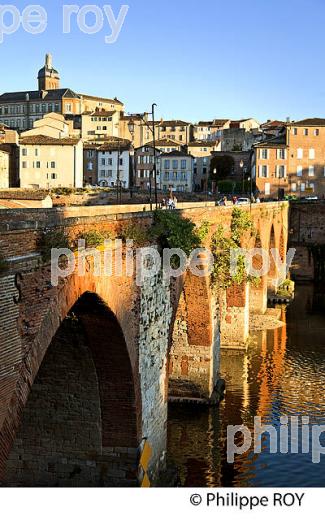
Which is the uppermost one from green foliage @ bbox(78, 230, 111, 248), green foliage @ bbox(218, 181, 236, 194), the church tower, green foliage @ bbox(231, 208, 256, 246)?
the church tower

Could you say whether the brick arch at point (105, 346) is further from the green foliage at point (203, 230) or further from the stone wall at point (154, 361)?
the green foliage at point (203, 230)

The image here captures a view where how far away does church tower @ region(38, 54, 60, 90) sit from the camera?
444ft

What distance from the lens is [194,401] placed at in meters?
27.7

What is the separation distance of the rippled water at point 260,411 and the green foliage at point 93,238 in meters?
10.2

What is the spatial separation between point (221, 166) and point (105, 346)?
276 feet

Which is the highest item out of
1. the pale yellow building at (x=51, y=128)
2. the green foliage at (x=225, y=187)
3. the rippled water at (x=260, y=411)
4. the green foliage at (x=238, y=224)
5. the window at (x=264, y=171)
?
the pale yellow building at (x=51, y=128)

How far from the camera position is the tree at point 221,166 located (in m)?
98.1

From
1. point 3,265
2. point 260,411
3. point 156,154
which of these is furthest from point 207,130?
point 3,265

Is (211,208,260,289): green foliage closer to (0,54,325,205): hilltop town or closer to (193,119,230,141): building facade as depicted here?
(0,54,325,205): hilltop town

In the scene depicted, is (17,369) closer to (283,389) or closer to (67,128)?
(283,389)

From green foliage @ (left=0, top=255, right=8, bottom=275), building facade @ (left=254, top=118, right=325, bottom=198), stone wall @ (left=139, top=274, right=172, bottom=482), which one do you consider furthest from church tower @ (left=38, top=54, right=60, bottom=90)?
green foliage @ (left=0, top=255, right=8, bottom=275)

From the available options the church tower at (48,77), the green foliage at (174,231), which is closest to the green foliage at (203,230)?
the green foliage at (174,231)

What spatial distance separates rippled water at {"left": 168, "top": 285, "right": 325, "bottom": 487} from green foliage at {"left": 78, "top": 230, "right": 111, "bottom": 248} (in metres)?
10.2

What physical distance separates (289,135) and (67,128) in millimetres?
39927
